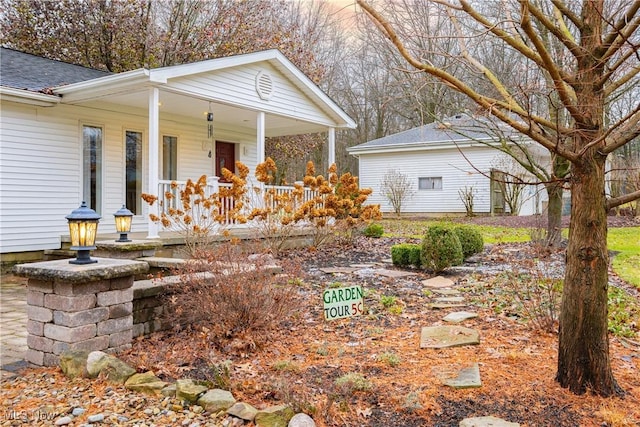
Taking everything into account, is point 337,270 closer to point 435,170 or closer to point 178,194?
point 178,194

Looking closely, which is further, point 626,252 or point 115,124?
point 115,124

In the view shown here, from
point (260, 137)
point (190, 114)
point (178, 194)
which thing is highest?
point (190, 114)

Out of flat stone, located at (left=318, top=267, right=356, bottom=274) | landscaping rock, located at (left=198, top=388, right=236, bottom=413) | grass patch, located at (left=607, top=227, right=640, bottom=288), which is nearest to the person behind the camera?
landscaping rock, located at (left=198, top=388, right=236, bottom=413)

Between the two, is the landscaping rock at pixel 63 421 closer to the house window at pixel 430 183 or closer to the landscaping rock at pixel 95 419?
the landscaping rock at pixel 95 419

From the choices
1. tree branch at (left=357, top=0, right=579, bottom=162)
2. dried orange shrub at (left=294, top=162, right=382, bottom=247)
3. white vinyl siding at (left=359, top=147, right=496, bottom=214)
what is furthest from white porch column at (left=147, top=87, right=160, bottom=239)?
white vinyl siding at (left=359, top=147, right=496, bottom=214)

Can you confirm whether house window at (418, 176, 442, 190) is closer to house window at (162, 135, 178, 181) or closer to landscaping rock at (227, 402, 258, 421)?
house window at (162, 135, 178, 181)

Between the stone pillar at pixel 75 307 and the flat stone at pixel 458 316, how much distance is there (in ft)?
9.46

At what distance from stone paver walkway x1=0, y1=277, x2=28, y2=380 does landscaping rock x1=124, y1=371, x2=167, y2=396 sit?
99cm

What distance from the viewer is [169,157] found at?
10812 millimetres

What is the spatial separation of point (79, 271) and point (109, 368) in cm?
71

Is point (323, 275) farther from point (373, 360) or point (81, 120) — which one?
point (81, 120)

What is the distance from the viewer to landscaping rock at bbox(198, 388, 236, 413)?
274cm

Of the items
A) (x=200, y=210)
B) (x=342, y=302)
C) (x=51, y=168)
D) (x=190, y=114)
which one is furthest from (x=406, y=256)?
(x=51, y=168)

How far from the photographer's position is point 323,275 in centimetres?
690
